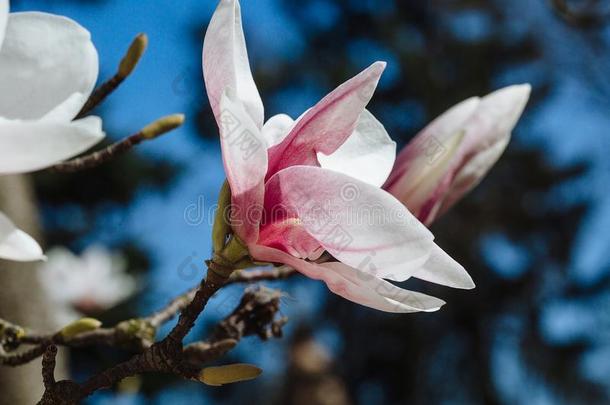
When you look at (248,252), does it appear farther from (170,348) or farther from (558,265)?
(558,265)

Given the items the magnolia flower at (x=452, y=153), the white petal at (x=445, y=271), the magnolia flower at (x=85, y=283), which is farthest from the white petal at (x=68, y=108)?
the magnolia flower at (x=85, y=283)

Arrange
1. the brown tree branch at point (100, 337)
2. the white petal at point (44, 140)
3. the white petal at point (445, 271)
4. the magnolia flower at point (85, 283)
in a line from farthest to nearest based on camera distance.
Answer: the magnolia flower at point (85, 283) → the brown tree branch at point (100, 337) → the white petal at point (445, 271) → the white petal at point (44, 140)

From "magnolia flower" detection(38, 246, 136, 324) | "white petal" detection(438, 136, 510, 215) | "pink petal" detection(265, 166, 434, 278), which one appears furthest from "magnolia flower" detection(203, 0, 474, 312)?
"magnolia flower" detection(38, 246, 136, 324)

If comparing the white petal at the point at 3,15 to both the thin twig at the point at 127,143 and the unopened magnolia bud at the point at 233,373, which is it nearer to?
the thin twig at the point at 127,143

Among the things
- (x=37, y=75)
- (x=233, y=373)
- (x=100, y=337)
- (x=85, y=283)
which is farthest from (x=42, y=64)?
(x=85, y=283)

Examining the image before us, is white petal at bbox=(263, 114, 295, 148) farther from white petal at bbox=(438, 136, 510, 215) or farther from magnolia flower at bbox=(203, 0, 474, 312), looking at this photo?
white petal at bbox=(438, 136, 510, 215)

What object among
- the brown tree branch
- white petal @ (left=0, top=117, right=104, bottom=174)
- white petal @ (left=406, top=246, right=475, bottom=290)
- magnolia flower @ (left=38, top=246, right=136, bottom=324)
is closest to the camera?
white petal @ (left=0, top=117, right=104, bottom=174)

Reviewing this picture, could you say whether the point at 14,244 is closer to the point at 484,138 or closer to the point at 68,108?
the point at 68,108
